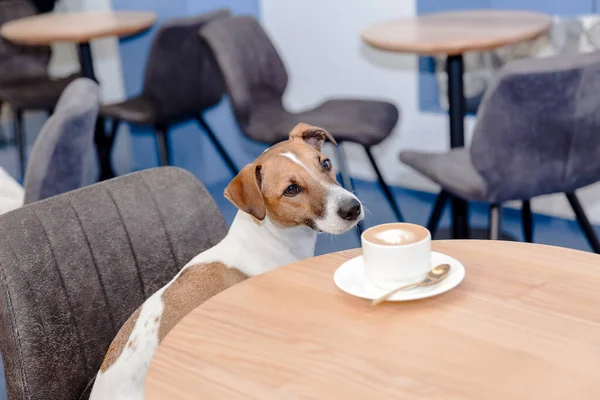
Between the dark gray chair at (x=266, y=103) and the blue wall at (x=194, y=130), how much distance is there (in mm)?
879

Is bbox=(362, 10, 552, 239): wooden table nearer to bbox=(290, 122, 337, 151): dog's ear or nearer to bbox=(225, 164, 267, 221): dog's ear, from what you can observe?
bbox=(290, 122, 337, 151): dog's ear

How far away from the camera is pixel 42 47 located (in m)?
5.02

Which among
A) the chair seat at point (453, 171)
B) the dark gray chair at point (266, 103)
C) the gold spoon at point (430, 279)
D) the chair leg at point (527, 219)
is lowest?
the chair leg at point (527, 219)

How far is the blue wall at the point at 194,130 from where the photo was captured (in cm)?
465

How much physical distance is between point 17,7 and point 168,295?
388cm

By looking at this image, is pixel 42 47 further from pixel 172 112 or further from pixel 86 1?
pixel 172 112

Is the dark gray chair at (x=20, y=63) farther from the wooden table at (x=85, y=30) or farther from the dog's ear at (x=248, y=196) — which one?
the dog's ear at (x=248, y=196)

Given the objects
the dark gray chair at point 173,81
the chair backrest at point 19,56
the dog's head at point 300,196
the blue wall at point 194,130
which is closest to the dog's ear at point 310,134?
the dog's head at point 300,196

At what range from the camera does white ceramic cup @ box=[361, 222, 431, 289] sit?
1.21 meters

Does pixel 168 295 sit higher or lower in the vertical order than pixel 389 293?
lower

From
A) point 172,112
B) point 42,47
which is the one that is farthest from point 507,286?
point 42,47

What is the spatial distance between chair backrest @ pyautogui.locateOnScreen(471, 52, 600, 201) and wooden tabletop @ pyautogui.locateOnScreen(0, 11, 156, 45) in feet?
6.84

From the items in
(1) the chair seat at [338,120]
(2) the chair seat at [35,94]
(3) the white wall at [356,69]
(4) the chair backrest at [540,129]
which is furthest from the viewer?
(2) the chair seat at [35,94]

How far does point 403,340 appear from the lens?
1134 millimetres
